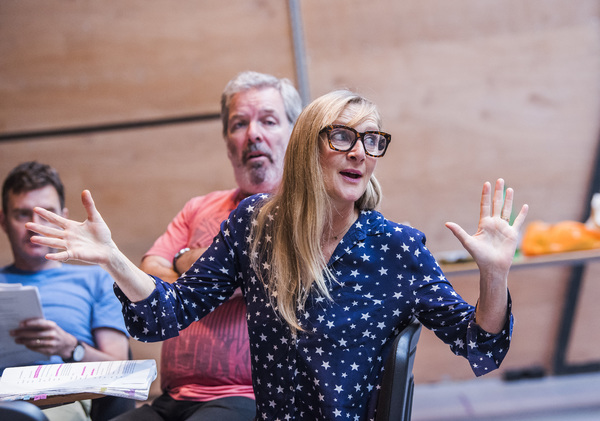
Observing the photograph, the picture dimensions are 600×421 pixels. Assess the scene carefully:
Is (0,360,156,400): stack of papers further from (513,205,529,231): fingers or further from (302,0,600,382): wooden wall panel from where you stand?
(302,0,600,382): wooden wall panel

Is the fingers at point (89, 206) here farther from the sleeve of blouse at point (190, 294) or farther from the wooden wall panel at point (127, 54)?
the wooden wall panel at point (127, 54)

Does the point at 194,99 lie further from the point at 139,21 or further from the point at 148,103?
the point at 139,21

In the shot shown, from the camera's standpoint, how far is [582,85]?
108 inches

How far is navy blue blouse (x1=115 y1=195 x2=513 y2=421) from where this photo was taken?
1225 millimetres

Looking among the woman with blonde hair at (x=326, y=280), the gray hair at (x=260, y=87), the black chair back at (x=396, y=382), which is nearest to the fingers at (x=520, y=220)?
the woman with blonde hair at (x=326, y=280)

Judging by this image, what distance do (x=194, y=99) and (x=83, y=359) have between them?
1420mm

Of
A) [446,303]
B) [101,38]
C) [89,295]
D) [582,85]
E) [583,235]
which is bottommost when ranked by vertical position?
[583,235]

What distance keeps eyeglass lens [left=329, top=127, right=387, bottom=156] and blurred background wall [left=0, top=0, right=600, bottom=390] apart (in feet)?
4.68

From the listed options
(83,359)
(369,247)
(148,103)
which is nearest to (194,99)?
(148,103)

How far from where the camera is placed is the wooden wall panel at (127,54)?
2682 mm

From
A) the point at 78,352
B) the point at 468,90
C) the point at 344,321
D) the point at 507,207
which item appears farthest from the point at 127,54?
the point at 507,207

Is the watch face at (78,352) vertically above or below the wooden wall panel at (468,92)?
below

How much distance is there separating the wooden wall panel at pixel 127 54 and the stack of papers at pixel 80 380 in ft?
5.50

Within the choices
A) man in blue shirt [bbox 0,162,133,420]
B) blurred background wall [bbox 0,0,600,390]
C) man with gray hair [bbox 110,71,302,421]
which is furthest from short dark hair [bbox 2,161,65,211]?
blurred background wall [bbox 0,0,600,390]
